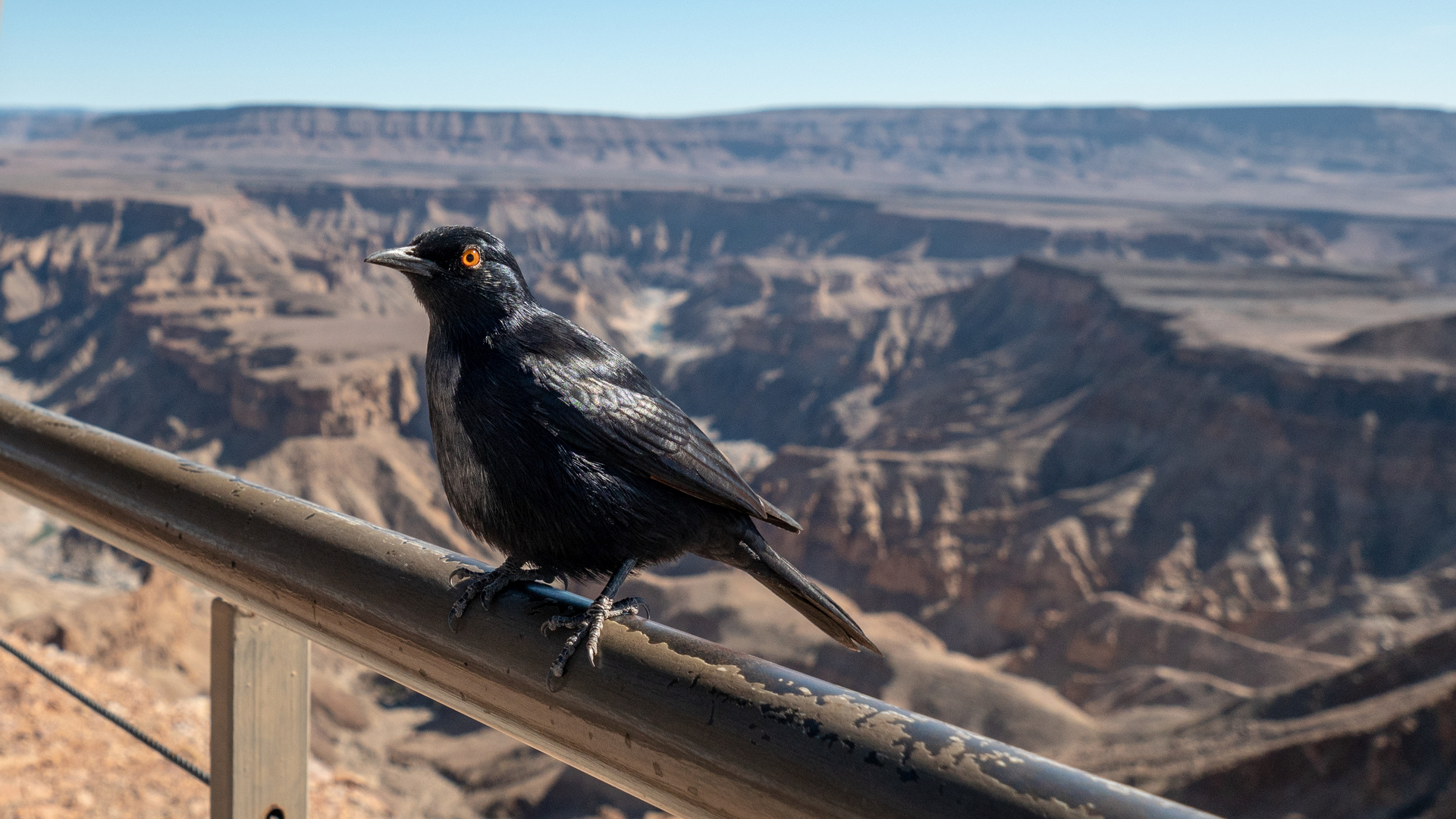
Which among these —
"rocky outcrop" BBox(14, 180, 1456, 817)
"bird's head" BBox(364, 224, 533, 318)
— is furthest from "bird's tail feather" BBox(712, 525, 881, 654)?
"rocky outcrop" BBox(14, 180, 1456, 817)

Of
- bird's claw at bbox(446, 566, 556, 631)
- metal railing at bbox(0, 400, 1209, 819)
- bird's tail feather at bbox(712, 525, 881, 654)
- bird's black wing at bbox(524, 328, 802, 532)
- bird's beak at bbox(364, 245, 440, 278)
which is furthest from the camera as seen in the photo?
bird's beak at bbox(364, 245, 440, 278)

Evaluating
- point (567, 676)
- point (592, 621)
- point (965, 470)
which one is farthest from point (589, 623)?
point (965, 470)

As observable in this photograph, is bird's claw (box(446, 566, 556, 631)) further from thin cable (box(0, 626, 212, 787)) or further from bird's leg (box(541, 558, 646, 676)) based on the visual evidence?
thin cable (box(0, 626, 212, 787))

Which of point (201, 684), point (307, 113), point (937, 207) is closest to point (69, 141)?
point (307, 113)

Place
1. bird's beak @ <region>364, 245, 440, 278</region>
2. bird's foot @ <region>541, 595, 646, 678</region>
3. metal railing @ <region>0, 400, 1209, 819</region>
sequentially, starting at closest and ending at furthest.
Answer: metal railing @ <region>0, 400, 1209, 819</region>, bird's foot @ <region>541, 595, 646, 678</region>, bird's beak @ <region>364, 245, 440, 278</region>

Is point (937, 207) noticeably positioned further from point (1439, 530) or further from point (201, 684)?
point (201, 684)

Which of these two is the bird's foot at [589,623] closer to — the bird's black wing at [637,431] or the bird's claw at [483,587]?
the bird's claw at [483,587]

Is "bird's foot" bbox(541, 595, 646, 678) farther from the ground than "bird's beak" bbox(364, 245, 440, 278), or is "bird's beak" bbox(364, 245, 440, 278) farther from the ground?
"bird's beak" bbox(364, 245, 440, 278)

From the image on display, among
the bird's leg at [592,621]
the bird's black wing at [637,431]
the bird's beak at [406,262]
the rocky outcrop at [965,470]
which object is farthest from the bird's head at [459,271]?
the rocky outcrop at [965,470]

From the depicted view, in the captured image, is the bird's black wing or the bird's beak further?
the bird's beak
